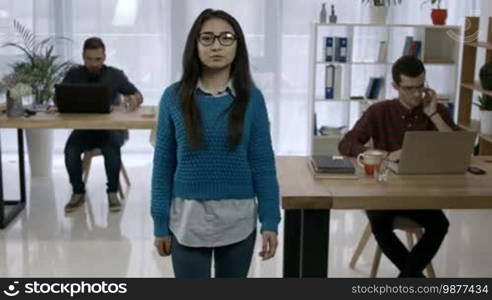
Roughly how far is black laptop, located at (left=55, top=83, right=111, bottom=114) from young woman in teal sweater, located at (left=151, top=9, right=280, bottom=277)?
2341mm

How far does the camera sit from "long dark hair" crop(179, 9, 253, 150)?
2020 millimetres

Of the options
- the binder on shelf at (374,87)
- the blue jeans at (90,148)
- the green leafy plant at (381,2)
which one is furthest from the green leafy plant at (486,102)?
the blue jeans at (90,148)

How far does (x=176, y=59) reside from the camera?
20.4 feet

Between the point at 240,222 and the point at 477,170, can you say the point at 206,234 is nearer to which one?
the point at 240,222

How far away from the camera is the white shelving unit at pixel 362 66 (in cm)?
559

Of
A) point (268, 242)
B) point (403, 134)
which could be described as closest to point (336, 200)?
point (268, 242)

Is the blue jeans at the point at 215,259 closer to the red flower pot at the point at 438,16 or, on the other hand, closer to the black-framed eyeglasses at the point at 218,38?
the black-framed eyeglasses at the point at 218,38

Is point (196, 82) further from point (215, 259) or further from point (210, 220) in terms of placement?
point (215, 259)

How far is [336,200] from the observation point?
8.27 feet

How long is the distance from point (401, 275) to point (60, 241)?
2.09 m

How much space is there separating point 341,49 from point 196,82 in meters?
3.72

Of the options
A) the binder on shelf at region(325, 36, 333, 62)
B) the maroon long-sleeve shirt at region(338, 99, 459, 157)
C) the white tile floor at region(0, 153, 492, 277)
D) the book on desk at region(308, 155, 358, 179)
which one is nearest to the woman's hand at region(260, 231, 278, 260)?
the book on desk at region(308, 155, 358, 179)

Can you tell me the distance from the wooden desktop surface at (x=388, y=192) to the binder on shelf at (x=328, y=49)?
293 cm

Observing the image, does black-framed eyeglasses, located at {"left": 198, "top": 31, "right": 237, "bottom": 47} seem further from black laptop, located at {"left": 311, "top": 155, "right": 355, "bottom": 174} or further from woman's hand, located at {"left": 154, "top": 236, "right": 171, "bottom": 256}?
black laptop, located at {"left": 311, "top": 155, "right": 355, "bottom": 174}
